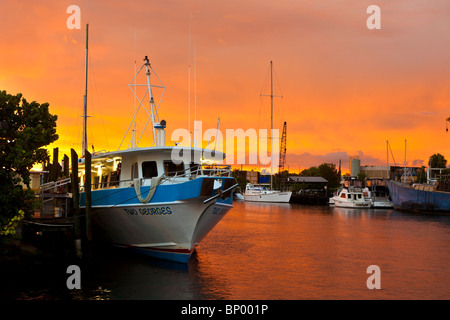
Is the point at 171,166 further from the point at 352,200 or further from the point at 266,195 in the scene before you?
the point at 266,195

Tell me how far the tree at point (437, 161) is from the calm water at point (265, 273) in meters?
118

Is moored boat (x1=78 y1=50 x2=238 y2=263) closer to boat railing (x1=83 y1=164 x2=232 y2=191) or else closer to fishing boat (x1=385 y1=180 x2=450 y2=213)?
boat railing (x1=83 y1=164 x2=232 y2=191)

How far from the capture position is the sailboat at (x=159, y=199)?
24016 millimetres

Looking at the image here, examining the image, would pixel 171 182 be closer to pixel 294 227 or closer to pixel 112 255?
pixel 112 255

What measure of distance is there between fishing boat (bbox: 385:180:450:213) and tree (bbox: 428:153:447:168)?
63.7m

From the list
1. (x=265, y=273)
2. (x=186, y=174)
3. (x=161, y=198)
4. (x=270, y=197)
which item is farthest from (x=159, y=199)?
(x=270, y=197)

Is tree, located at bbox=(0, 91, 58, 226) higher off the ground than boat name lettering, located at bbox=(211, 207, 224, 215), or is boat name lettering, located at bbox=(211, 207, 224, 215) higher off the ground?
tree, located at bbox=(0, 91, 58, 226)

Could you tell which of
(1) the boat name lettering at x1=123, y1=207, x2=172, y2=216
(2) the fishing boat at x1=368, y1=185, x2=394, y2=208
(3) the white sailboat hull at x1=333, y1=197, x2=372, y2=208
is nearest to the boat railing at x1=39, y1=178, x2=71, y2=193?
(1) the boat name lettering at x1=123, y1=207, x2=172, y2=216

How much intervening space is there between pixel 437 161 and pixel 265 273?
139 m

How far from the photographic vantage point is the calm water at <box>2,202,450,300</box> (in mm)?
20750

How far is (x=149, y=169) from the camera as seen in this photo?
2669 centimetres

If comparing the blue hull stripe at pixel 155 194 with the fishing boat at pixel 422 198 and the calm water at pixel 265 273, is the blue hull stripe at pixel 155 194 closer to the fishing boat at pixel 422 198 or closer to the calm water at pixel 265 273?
the calm water at pixel 265 273
